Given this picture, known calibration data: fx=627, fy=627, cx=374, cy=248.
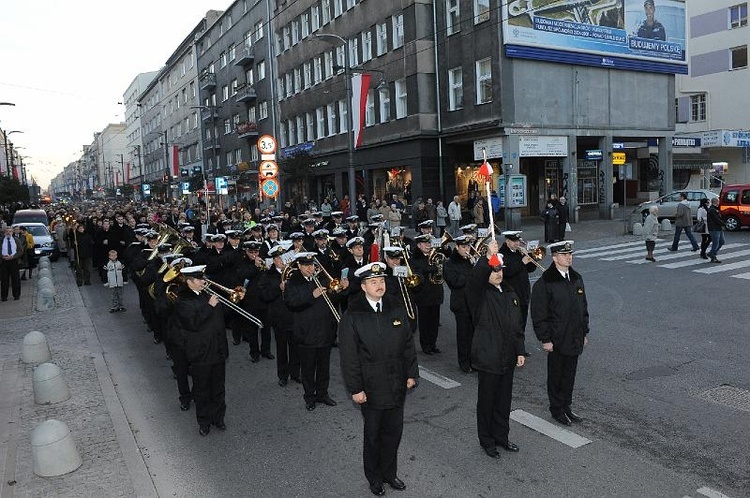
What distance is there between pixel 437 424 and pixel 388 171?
27.9 metres

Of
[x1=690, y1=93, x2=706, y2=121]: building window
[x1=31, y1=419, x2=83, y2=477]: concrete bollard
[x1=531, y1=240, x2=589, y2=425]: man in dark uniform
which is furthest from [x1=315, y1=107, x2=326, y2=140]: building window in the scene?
[x1=31, y1=419, x2=83, y2=477]: concrete bollard

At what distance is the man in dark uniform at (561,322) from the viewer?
6.22 meters

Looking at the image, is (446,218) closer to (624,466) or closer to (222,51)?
(624,466)

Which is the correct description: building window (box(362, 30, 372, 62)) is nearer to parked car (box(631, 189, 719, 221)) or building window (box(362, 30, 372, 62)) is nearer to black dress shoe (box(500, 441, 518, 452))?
parked car (box(631, 189, 719, 221))

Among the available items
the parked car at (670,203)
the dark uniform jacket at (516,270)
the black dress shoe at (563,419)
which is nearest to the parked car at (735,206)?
the parked car at (670,203)

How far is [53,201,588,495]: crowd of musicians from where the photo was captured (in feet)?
16.5

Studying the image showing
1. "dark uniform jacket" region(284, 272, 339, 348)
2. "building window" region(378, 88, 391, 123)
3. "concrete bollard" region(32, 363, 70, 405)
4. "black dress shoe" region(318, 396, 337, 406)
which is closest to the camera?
"dark uniform jacket" region(284, 272, 339, 348)

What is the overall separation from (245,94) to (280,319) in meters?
45.2

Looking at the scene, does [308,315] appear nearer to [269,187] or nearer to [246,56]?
[269,187]

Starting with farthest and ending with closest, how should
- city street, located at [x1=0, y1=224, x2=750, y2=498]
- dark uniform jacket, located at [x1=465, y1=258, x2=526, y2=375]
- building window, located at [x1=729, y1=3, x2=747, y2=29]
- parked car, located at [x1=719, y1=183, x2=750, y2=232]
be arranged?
building window, located at [x1=729, y1=3, x2=747, y2=29] < parked car, located at [x1=719, y1=183, x2=750, y2=232] < dark uniform jacket, located at [x1=465, y1=258, x2=526, y2=375] < city street, located at [x1=0, y1=224, x2=750, y2=498]

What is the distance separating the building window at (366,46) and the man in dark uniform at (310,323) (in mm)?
28740

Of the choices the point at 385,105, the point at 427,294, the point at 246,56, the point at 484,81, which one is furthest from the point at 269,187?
the point at 246,56

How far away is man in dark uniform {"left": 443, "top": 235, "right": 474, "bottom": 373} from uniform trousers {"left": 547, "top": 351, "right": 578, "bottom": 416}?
1.85 metres

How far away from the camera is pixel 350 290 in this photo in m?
8.05
